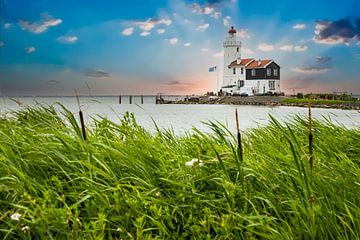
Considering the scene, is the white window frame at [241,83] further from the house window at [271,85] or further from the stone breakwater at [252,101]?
the house window at [271,85]

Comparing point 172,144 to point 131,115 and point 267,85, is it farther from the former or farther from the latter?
point 267,85

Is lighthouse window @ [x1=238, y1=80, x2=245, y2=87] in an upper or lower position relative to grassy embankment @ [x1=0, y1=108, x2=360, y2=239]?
upper

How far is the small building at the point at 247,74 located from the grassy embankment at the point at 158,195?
72.9 metres

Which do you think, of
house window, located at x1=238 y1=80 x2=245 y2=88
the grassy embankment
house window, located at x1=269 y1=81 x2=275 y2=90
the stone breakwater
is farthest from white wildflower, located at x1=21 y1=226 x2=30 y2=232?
house window, located at x1=238 y1=80 x2=245 y2=88

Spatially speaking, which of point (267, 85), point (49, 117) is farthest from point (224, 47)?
point (49, 117)

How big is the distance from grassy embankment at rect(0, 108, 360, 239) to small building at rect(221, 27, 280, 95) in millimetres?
72916

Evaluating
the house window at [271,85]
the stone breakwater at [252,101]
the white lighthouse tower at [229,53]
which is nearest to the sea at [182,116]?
the stone breakwater at [252,101]

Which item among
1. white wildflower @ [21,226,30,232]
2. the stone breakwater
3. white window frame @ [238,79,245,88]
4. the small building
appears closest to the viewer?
white wildflower @ [21,226,30,232]

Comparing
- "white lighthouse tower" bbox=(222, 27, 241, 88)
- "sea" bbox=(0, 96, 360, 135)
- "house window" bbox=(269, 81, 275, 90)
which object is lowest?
"sea" bbox=(0, 96, 360, 135)

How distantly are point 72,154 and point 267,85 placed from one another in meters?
74.6

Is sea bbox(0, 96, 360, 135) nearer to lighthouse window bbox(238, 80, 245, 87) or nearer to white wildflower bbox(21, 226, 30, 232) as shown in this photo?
white wildflower bbox(21, 226, 30, 232)

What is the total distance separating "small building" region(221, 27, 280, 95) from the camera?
7462 cm

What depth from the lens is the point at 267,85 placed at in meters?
75.2

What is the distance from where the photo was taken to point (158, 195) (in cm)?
286
